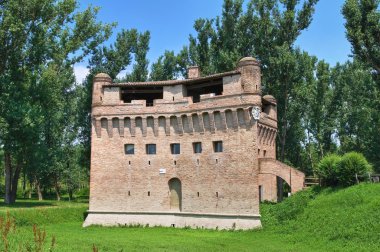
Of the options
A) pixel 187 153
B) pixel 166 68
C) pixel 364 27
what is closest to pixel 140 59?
pixel 166 68

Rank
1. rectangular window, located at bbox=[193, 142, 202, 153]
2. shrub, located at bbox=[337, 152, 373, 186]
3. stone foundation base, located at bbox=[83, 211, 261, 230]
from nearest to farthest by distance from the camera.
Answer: shrub, located at bbox=[337, 152, 373, 186] → stone foundation base, located at bbox=[83, 211, 261, 230] → rectangular window, located at bbox=[193, 142, 202, 153]

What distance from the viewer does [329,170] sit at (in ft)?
88.2

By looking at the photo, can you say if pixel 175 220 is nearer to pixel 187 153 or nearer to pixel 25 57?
pixel 187 153

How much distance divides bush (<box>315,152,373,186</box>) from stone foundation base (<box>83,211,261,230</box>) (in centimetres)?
582

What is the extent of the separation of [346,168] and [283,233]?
6.04 m

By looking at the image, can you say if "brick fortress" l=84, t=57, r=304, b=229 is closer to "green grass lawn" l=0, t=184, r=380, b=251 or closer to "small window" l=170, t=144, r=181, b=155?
Answer: "small window" l=170, t=144, r=181, b=155

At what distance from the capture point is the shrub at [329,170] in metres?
26.6

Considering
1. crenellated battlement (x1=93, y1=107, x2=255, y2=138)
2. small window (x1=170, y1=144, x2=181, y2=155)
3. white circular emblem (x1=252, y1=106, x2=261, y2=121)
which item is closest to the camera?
white circular emblem (x1=252, y1=106, x2=261, y2=121)

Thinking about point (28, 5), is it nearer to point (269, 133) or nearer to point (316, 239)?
point (269, 133)

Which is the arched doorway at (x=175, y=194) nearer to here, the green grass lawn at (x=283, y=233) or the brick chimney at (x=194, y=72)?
the green grass lawn at (x=283, y=233)

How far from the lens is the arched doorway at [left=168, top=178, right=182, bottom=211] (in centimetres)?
3203

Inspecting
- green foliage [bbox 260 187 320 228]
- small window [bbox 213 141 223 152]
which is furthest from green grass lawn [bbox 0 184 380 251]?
small window [bbox 213 141 223 152]

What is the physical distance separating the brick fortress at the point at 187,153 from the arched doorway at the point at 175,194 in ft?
0.26

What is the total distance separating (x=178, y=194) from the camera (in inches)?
1266
